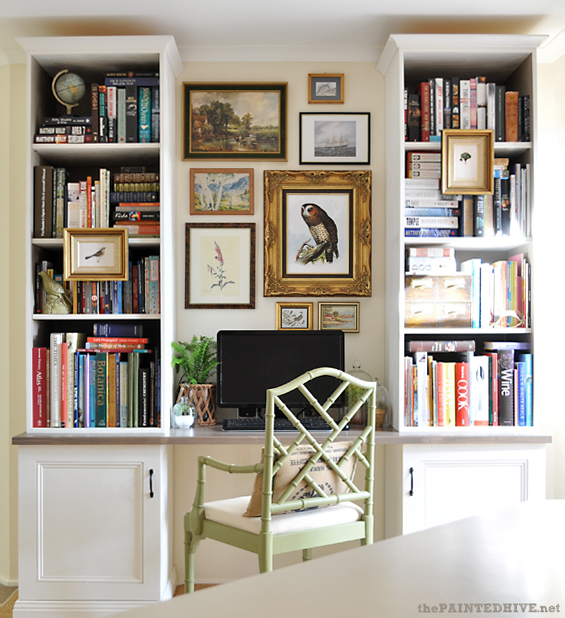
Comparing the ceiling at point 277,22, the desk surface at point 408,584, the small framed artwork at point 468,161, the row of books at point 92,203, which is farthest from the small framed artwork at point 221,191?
the desk surface at point 408,584

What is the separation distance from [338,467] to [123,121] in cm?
177

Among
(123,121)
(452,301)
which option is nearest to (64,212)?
(123,121)

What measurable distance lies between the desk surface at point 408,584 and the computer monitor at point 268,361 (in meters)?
2.16

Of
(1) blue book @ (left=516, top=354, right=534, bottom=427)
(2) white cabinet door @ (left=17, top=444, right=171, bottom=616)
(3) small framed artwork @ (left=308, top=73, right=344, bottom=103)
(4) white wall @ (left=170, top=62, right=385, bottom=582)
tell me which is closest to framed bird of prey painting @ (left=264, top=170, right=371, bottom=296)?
(4) white wall @ (left=170, top=62, right=385, bottom=582)

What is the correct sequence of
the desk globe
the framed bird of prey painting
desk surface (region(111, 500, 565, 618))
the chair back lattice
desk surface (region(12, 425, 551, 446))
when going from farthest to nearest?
the framed bird of prey painting < the desk globe < desk surface (region(12, 425, 551, 446)) < the chair back lattice < desk surface (region(111, 500, 565, 618))

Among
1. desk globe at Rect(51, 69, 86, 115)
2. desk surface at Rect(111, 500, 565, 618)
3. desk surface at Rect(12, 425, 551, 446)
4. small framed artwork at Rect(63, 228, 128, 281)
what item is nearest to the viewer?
desk surface at Rect(111, 500, 565, 618)

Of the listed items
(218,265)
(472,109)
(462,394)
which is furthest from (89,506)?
(472,109)

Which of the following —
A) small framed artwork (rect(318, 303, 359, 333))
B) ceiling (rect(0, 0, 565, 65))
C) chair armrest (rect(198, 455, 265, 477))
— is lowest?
chair armrest (rect(198, 455, 265, 477))

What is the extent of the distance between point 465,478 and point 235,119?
2016 millimetres

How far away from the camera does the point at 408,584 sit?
15.9 inches

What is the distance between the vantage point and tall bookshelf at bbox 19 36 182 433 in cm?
249

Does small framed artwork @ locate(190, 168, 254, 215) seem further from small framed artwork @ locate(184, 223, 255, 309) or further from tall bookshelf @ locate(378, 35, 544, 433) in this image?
tall bookshelf @ locate(378, 35, 544, 433)

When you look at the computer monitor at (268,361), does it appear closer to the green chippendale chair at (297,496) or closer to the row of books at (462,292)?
the row of books at (462,292)

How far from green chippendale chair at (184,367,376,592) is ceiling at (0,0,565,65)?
62.8 inches
